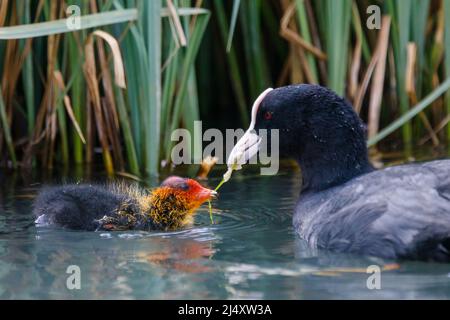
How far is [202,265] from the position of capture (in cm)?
439

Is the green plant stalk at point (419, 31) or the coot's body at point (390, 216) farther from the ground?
the green plant stalk at point (419, 31)

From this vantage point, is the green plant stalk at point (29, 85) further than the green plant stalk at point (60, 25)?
Yes

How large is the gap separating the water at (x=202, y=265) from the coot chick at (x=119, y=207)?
0.24 ft

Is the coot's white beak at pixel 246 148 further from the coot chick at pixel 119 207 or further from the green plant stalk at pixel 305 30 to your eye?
the green plant stalk at pixel 305 30

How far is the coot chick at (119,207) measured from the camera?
5148 millimetres

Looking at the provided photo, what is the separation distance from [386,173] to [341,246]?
0.41 m

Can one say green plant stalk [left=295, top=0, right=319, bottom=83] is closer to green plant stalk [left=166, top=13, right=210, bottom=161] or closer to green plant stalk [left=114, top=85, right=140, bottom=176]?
green plant stalk [left=166, top=13, right=210, bottom=161]

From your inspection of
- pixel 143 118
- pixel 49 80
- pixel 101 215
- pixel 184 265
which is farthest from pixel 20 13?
pixel 184 265

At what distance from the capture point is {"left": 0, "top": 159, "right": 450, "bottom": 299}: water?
3.96 meters

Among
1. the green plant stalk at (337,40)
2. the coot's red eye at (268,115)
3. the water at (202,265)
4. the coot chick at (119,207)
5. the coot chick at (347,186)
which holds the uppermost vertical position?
the green plant stalk at (337,40)

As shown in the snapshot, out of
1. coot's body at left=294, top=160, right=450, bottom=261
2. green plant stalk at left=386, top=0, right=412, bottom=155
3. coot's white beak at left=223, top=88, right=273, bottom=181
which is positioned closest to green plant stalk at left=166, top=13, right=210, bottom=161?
coot's white beak at left=223, top=88, right=273, bottom=181

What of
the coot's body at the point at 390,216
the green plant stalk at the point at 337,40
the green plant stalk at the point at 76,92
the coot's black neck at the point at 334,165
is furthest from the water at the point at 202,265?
the green plant stalk at the point at 337,40

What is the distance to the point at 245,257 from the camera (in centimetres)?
454
